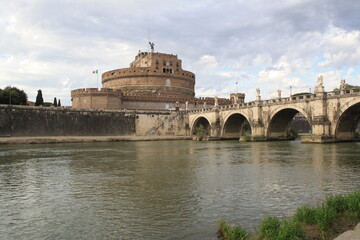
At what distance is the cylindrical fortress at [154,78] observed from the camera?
82.4m

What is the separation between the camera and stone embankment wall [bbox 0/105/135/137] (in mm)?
52953

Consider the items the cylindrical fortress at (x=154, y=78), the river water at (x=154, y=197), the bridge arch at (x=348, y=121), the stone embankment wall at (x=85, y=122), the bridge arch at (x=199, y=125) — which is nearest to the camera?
the river water at (x=154, y=197)

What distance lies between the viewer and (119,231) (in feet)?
26.9

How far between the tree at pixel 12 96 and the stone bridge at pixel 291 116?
3459 cm

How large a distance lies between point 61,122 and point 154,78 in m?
30.4

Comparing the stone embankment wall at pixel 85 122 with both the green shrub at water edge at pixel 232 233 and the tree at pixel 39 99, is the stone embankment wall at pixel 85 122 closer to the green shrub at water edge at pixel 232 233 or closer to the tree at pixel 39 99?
the tree at pixel 39 99

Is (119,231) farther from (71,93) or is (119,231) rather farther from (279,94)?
(71,93)

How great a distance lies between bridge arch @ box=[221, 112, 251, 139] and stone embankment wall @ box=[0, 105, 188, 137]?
13.4 metres

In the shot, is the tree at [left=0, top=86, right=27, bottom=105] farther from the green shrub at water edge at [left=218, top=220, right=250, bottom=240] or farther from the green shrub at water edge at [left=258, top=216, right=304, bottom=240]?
the green shrub at water edge at [left=258, top=216, right=304, bottom=240]

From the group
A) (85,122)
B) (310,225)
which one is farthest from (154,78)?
(310,225)

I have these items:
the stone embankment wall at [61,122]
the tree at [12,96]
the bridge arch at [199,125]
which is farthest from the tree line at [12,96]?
the bridge arch at [199,125]

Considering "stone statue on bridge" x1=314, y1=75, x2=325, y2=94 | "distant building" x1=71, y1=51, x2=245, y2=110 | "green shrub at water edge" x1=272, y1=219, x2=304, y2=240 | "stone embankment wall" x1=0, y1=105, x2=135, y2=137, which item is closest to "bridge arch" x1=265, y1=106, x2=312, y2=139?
"stone statue on bridge" x1=314, y1=75, x2=325, y2=94

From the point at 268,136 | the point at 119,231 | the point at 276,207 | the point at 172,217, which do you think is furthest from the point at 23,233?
the point at 268,136

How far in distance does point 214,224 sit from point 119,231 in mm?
2386
